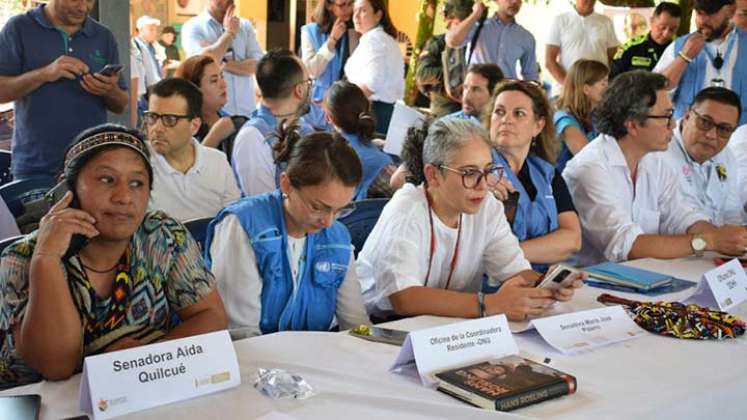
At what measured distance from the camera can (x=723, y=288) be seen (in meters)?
2.44

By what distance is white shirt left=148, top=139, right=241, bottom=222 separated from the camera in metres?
3.40

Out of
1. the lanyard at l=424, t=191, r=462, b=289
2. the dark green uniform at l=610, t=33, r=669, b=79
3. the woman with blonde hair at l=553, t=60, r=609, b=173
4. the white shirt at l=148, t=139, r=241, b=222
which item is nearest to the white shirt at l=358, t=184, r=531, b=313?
the lanyard at l=424, t=191, r=462, b=289

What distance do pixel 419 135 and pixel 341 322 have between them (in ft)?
2.21

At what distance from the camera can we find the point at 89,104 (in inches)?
154

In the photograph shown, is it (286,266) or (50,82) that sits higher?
(50,82)

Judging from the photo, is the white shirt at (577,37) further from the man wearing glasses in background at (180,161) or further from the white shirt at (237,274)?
the white shirt at (237,274)

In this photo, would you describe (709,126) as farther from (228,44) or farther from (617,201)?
(228,44)

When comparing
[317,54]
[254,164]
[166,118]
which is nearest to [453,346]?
[166,118]

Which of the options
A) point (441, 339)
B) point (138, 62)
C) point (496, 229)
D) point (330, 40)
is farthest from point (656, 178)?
point (138, 62)

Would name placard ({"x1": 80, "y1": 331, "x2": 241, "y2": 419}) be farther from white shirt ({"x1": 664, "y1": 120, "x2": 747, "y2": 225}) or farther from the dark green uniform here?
the dark green uniform

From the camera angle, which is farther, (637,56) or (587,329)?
(637,56)

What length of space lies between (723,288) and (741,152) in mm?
2243

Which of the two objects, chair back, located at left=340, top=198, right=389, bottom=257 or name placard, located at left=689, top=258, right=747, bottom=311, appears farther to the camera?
chair back, located at left=340, top=198, right=389, bottom=257

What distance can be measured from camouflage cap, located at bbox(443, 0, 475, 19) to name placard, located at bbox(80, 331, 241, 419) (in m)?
4.92
